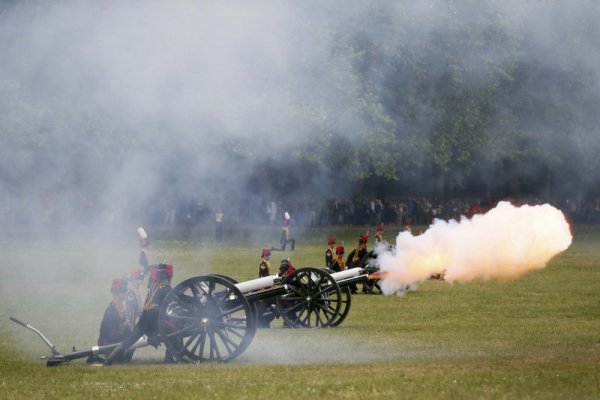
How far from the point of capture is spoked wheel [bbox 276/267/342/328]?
87.4 feet

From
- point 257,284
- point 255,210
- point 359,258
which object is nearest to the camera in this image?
point 257,284

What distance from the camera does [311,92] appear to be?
31516 millimetres

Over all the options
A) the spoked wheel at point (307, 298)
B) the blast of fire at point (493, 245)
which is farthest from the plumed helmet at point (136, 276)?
the blast of fire at point (493, 245)

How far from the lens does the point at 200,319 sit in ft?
69.1

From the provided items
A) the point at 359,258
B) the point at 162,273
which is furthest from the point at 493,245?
the point at 359,258

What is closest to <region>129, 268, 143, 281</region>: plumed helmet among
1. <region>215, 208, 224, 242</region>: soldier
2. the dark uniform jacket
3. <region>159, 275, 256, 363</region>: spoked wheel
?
the dark uniform jacket

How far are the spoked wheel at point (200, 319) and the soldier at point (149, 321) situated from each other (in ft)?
0.79

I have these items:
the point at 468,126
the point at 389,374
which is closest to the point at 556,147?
the point at 468,126

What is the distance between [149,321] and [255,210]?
3107 centimetres

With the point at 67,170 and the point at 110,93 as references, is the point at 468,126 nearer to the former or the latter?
the point at 67,170

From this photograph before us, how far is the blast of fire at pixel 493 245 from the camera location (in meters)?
25.2

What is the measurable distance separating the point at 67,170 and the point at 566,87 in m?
16.9

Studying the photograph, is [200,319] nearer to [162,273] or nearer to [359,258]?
[162,273]

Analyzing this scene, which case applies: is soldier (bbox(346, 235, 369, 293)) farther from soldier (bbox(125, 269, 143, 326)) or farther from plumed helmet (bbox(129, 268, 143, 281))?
soldier (bbox(125, 269, 143, 326))
